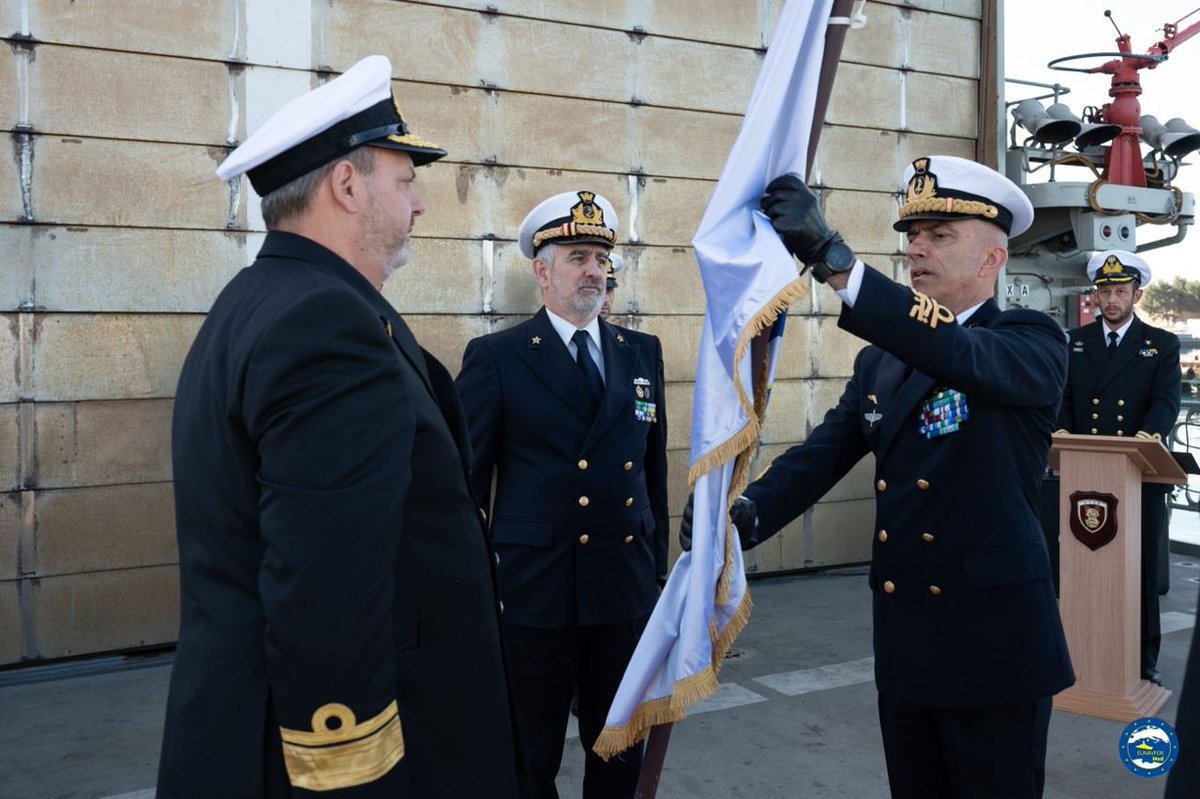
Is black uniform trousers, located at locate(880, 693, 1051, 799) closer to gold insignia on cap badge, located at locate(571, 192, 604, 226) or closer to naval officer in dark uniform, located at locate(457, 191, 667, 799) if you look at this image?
naval officer in dark uniform, located at locate(457, 191, 667, 799)

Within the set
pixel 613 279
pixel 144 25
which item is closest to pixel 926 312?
pixel 613 279

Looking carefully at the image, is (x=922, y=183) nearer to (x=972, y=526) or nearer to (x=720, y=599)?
(x=972, y=526)

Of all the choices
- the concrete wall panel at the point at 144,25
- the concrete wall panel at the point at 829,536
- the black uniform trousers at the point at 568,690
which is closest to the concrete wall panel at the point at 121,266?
the concrete wall panel at the point at 144,25

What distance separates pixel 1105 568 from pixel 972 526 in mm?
2753

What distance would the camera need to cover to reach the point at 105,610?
5105mm

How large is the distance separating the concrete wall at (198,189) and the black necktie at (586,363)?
2.53 metres

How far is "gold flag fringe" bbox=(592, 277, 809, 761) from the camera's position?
2.35m

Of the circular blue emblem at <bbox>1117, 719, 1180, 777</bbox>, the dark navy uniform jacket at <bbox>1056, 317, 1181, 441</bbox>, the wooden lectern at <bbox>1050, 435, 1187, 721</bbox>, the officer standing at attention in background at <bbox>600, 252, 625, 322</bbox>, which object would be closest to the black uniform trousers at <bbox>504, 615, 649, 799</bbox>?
the circular blue emblem at <bbox>1117, 719, 1180, 777</bbox>

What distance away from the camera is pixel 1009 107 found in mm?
9516

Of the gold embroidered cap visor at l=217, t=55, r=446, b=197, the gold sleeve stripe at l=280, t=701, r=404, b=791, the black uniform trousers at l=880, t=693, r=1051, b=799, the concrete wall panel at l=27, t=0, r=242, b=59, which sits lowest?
the black uniform trousers at l=880, t=693, r=1051, b=799

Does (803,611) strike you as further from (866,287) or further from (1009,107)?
(1009,107)

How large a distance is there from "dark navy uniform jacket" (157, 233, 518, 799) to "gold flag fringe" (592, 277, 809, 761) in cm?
72

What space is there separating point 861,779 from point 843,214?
4311 millimetres

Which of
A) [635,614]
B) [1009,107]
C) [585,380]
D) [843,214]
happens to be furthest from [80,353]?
[1009,107]
